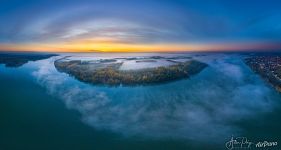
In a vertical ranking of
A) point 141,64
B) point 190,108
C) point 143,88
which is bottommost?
point 190,108

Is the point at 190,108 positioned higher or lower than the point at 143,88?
lower

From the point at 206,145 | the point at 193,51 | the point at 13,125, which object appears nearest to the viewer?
the point at 206,145

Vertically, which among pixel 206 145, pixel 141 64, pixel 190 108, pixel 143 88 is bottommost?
pixel 206 145

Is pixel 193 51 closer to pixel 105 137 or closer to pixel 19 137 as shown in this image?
pixel 105 137

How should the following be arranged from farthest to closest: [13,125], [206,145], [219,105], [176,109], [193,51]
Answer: [193,51] < [219,105] < [176,109] < [13,125] < [206,145]

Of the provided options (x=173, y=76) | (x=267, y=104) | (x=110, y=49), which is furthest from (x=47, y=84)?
(x=267, y=104)

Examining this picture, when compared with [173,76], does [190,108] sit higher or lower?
lower

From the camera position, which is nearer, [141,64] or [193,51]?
[141,64]

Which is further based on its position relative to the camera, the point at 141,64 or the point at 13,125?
the point at 141,64

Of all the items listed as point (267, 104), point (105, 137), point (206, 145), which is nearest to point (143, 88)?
point (105, 137)

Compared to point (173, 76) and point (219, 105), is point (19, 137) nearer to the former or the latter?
point (173, 76)
